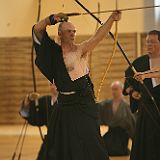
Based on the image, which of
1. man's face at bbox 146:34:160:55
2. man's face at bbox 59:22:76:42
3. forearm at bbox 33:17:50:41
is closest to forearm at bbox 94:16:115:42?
man's face at bbox 59:22:76:42

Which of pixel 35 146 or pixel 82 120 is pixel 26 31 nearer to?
pixel 35 146

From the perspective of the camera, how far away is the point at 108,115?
194 inches

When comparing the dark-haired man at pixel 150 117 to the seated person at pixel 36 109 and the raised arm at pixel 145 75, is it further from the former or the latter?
the seated person at pixel 36 109

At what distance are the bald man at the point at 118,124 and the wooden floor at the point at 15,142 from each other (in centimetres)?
29

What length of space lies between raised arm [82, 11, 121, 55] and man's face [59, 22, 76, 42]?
0.28 ft

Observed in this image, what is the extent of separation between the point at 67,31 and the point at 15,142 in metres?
3.60

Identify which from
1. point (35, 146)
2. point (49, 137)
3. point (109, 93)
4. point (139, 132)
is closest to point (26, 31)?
point (109, 93)

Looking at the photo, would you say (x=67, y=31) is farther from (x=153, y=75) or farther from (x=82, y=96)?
(x=153, y=75)

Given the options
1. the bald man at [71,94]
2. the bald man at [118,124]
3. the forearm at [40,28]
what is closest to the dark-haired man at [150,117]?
the bald man at [71,94]

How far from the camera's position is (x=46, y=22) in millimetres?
2324

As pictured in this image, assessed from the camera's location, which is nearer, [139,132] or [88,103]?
[88,103]

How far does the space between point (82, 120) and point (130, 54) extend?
4763mm

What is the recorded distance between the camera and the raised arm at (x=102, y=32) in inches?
90.4

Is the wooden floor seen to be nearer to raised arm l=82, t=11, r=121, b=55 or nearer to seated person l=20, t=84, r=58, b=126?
seated person l=20, t=84, r=58, b=126
